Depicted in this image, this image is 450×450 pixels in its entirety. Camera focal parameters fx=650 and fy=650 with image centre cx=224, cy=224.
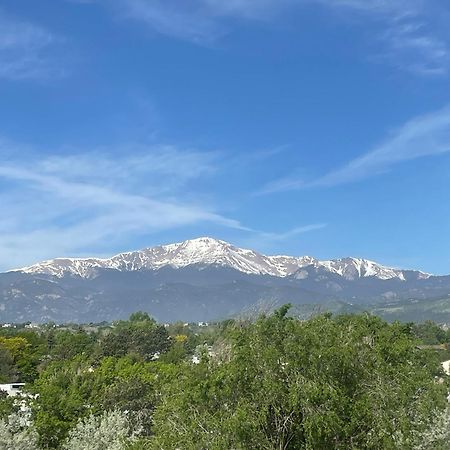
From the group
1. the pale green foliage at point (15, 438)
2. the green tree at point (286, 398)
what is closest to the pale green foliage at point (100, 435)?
the pale green foliage at point (15, 438)

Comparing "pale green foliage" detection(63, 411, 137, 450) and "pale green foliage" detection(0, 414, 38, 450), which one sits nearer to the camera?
"pale green foliage" detection(63, 411, 137, 450)

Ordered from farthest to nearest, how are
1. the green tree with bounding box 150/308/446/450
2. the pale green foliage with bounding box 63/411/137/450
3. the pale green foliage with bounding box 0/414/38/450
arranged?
the pale green foliage with bounding box 0/414/38/450, the pale green foliage with bounding box 63/411/137/450, the green tree with bounding box 150/308/446/450

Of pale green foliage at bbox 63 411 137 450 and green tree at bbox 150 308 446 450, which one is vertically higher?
green tree at bbox 150 308 446 450

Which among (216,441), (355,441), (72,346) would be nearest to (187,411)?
(216,441)

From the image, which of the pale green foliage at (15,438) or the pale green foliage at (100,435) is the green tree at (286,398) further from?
the pale green foliage at (15,438)

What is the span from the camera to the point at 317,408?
59.5 ft

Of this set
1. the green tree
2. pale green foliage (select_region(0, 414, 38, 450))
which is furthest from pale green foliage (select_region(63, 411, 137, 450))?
the green tree

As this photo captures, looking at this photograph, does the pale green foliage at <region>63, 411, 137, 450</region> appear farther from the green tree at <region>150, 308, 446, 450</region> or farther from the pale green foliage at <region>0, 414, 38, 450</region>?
the green tree at <region>150, 308, 446, 450</region>

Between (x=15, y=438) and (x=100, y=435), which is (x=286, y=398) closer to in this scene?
(x=100, y=435)

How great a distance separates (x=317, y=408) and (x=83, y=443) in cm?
1482

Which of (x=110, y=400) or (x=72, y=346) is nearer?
(x=110, y=400)

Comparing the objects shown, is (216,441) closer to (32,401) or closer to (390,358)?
(390,358)

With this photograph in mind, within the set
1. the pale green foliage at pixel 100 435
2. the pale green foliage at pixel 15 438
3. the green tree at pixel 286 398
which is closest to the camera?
the green tree at pixel 286 398

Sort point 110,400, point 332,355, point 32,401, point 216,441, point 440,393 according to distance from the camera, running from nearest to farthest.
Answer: point 216,441, point 332,355, point 440,393, point 32,401, point 110,400
